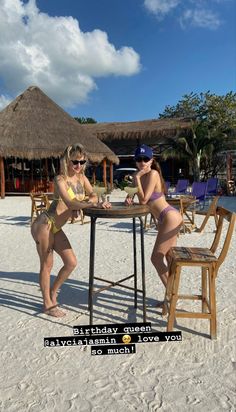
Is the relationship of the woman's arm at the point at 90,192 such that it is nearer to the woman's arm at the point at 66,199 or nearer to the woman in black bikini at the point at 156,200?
the woman's arm at the point at 66,199

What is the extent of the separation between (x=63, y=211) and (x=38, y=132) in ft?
47.8

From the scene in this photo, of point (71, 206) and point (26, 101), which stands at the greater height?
point (26, 101)

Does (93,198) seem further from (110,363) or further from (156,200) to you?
(110,363)

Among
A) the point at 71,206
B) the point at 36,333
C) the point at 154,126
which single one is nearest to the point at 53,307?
the point at 36,333

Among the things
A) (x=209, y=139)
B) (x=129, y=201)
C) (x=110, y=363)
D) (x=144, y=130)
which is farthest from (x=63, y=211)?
(x=144, y=130)

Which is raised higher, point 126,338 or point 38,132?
point 38,132

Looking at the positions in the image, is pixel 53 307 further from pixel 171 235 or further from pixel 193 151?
pixel 193 151

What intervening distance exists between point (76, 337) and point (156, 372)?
2.43ft

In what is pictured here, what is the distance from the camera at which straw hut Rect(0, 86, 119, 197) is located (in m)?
15.9

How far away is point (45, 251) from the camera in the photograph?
9.89ft

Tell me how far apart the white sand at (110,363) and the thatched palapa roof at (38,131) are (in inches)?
496

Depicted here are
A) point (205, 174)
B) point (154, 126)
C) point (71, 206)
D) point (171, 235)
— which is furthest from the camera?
point (154, 126)

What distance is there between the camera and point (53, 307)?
318 centimetres

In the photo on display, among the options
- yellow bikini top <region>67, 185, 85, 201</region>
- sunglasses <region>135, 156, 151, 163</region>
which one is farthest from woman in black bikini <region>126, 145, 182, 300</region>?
yellow bikini top <region>67, 185, 85, 201</region>
